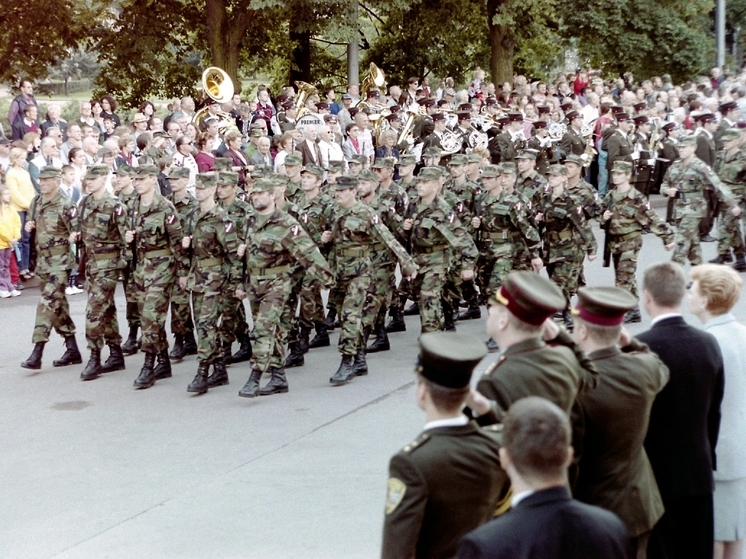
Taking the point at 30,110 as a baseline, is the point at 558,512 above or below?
below

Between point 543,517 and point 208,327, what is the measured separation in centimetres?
715

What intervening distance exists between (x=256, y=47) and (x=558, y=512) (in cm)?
2601

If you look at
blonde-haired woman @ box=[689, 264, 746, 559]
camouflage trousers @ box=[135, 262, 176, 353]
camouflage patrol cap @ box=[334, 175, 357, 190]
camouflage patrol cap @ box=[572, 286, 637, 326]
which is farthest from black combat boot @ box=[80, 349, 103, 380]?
camouflage patrol cap @ box=[572, 286, 637, 326]

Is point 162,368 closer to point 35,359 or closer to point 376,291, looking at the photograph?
point 35,359

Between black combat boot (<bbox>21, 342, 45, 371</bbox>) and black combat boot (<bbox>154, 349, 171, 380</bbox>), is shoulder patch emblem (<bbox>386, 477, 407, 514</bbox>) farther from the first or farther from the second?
black combat boot (<bbox>21, 342, 45, 371</bbox>)

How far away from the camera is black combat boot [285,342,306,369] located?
11.3 metres

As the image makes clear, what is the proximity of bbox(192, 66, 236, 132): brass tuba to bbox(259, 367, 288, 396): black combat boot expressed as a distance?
874 centimetres

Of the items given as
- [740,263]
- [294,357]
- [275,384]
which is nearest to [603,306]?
[275,384]

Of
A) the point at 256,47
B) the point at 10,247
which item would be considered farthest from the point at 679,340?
the point at 256,47

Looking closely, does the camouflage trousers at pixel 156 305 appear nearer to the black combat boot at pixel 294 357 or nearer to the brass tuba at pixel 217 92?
the black combat boot at pixel 294 357

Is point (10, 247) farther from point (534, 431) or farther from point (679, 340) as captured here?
point (534, 431)

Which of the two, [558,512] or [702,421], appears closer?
[558,512]

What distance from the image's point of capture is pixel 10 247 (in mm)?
14570

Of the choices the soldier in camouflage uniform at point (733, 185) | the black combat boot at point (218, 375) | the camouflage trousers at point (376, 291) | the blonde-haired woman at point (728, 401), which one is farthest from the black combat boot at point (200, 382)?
the soldier in camouflage uniform at point (733, 185)
